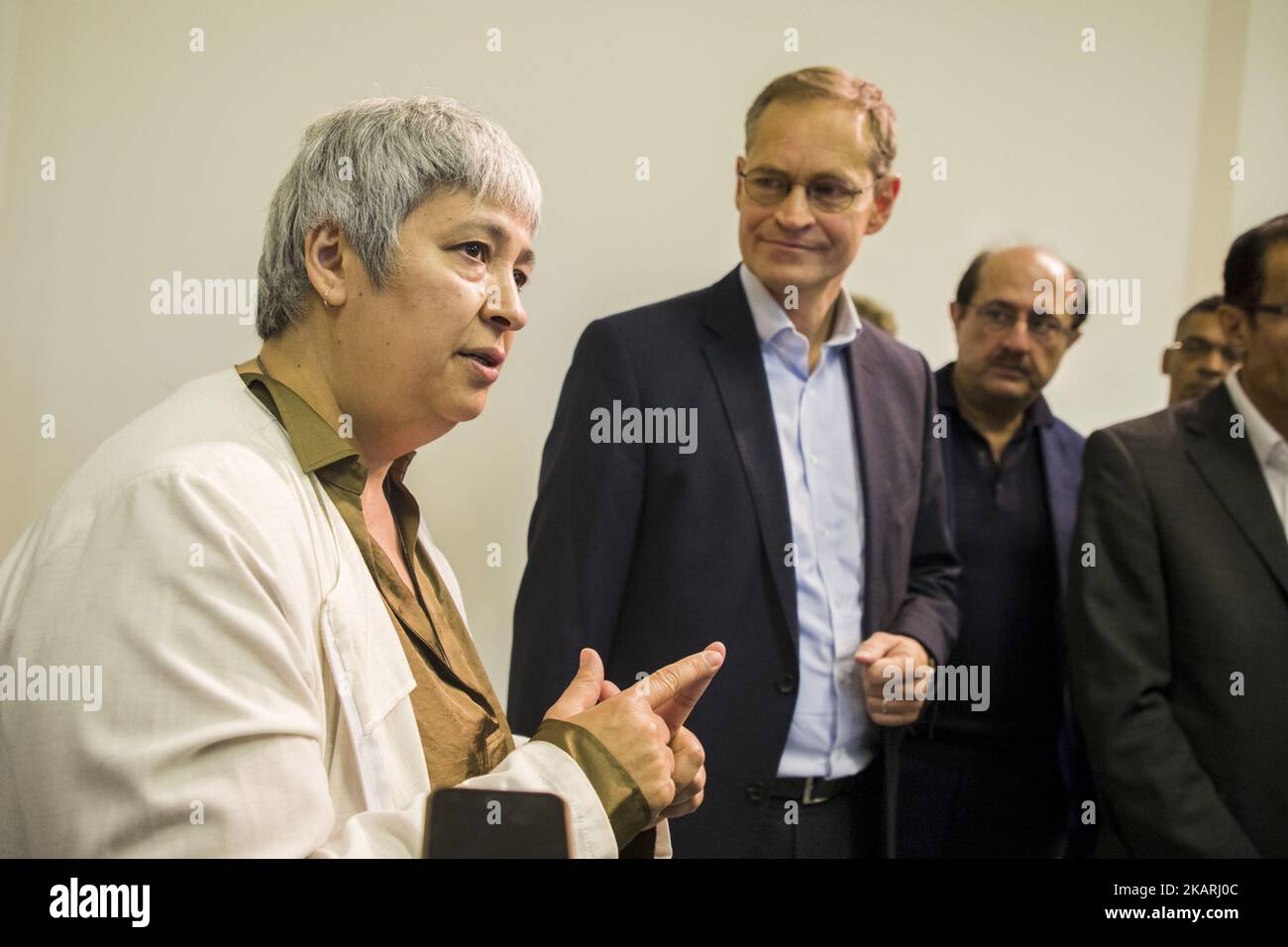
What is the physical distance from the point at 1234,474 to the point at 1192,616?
0.85 feet

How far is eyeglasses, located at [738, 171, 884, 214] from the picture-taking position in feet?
6.37

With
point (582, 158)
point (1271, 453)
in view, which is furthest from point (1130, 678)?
point (582, 158)

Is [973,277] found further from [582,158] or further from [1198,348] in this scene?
[582,158]

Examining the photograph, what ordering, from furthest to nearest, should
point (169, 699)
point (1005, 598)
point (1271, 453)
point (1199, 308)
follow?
point (1199, 308) → point (1005, 598) → point (1271, 453) → point (169, 699)

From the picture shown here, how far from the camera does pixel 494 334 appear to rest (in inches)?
52.4

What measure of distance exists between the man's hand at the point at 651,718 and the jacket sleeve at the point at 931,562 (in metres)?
0.73

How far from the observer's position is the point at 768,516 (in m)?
1.87

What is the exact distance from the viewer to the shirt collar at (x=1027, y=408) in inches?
86.7

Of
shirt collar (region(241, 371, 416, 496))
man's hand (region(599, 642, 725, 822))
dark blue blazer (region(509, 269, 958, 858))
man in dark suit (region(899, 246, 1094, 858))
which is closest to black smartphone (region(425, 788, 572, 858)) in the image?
man's hand (region(599, 642, 725, 822))

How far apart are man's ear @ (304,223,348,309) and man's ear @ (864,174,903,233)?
1102mm

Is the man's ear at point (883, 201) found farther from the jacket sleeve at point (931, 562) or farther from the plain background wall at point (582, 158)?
the jacket sleeve at point (931, 562)

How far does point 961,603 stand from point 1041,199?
843mm
